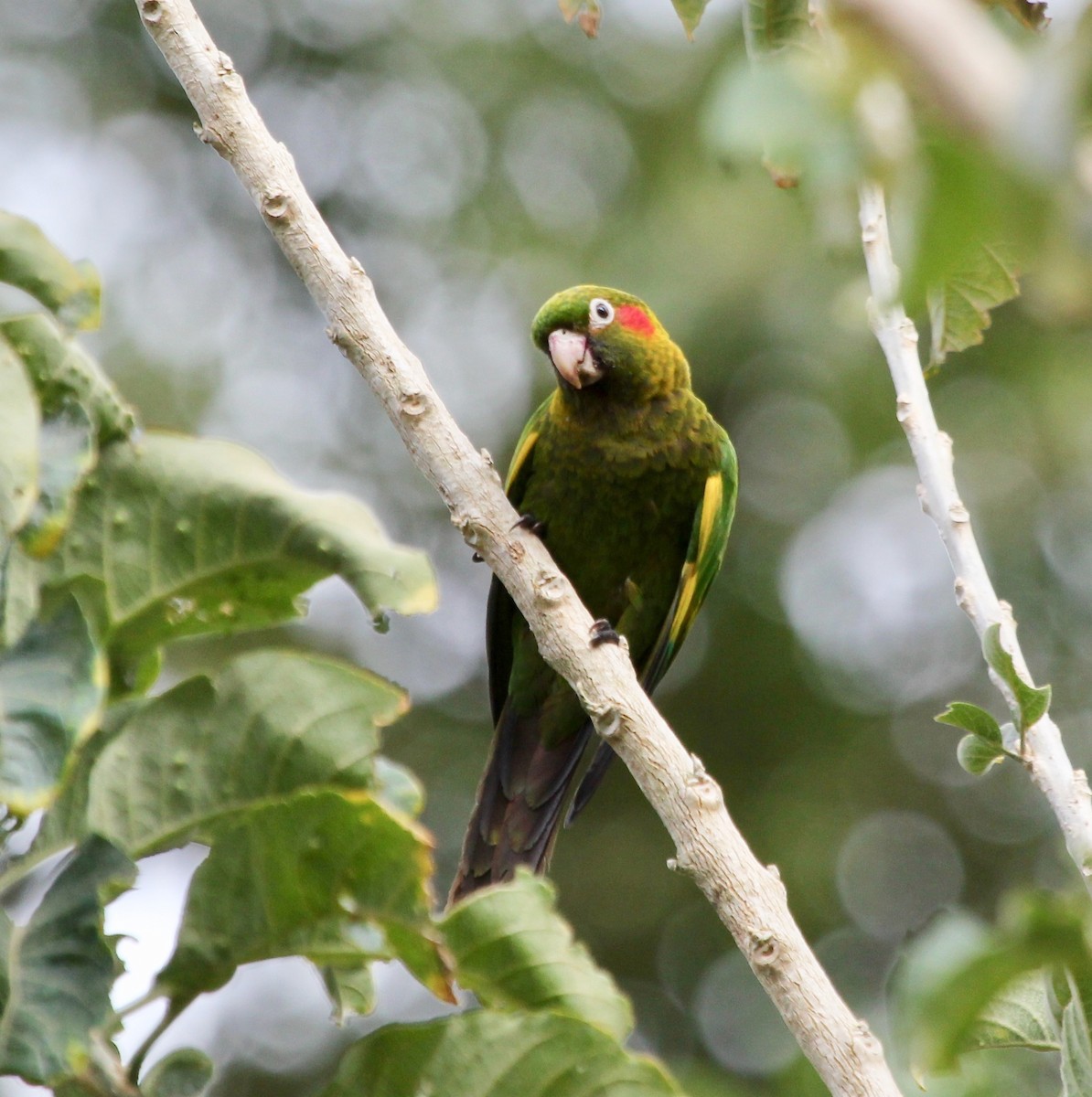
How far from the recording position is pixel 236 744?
1509mm

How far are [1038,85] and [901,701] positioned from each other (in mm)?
6730

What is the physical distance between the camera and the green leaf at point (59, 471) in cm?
143

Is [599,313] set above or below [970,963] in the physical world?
below

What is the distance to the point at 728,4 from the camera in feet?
20.7

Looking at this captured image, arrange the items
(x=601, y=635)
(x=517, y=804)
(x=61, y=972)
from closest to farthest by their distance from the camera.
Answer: (x=61, y=972), (x=601, y=635), (x=517, y=804)

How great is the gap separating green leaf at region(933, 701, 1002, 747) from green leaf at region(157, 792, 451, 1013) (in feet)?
2.07

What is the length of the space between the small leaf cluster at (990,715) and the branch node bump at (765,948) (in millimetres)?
320

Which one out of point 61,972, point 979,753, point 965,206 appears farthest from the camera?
point 979,753

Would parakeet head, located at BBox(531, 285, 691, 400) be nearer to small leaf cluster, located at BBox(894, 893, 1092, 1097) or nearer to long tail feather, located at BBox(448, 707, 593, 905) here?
long tail feather, located at BBox(448, 707, 593, 905)

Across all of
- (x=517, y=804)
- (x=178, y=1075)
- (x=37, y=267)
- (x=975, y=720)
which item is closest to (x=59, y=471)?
(x=37, y=267)

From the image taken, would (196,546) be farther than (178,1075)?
Yes

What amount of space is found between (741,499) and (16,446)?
5.63 metres

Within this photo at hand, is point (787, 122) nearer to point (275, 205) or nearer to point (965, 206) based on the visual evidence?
point (965, 206)

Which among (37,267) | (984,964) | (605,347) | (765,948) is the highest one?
(984,964)
